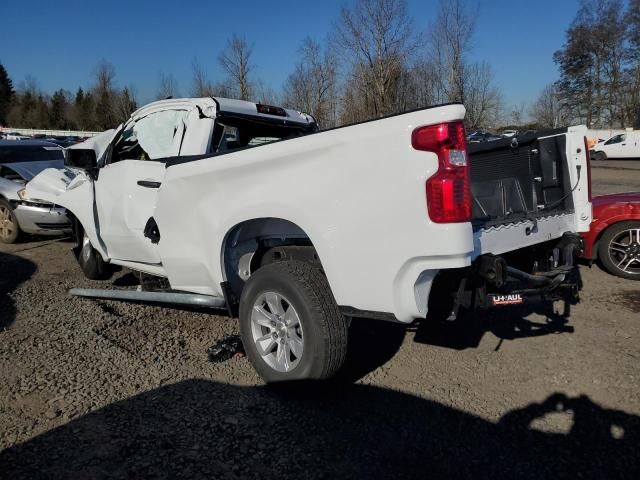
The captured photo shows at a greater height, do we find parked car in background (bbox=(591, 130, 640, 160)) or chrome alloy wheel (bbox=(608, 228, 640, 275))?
parked car in background (bbox=(591, 130, 640, 160))

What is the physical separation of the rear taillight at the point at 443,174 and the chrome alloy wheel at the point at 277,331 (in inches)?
45.4

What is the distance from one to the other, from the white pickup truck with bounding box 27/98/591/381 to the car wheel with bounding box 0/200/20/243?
153 inches

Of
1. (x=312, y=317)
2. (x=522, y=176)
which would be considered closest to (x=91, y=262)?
(x=312, y=317)

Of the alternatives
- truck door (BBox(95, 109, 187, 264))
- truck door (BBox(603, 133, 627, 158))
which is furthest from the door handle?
truck door (BBox(603, 133, 627, 158))

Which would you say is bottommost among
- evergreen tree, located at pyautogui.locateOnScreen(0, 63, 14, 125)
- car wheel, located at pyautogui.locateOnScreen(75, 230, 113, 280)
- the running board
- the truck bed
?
the running board

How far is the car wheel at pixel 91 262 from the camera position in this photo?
610 cm

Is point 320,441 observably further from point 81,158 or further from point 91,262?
point 91,262

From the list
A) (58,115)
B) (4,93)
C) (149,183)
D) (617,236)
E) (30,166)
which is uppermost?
(4,93)

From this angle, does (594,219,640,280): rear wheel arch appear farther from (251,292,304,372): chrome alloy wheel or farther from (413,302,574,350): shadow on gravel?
(251,292,304,372): chrome alloy wheel

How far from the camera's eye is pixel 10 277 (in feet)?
21.4

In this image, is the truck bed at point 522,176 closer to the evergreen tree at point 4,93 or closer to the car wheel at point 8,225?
the car wheel at point 8,225

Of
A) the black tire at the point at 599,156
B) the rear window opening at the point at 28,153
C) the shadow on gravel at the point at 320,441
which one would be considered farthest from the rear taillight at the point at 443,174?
the black tire at the point at 599,156

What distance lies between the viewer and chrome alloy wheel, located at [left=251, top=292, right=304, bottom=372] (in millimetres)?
3352

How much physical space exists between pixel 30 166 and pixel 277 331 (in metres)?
8.20
